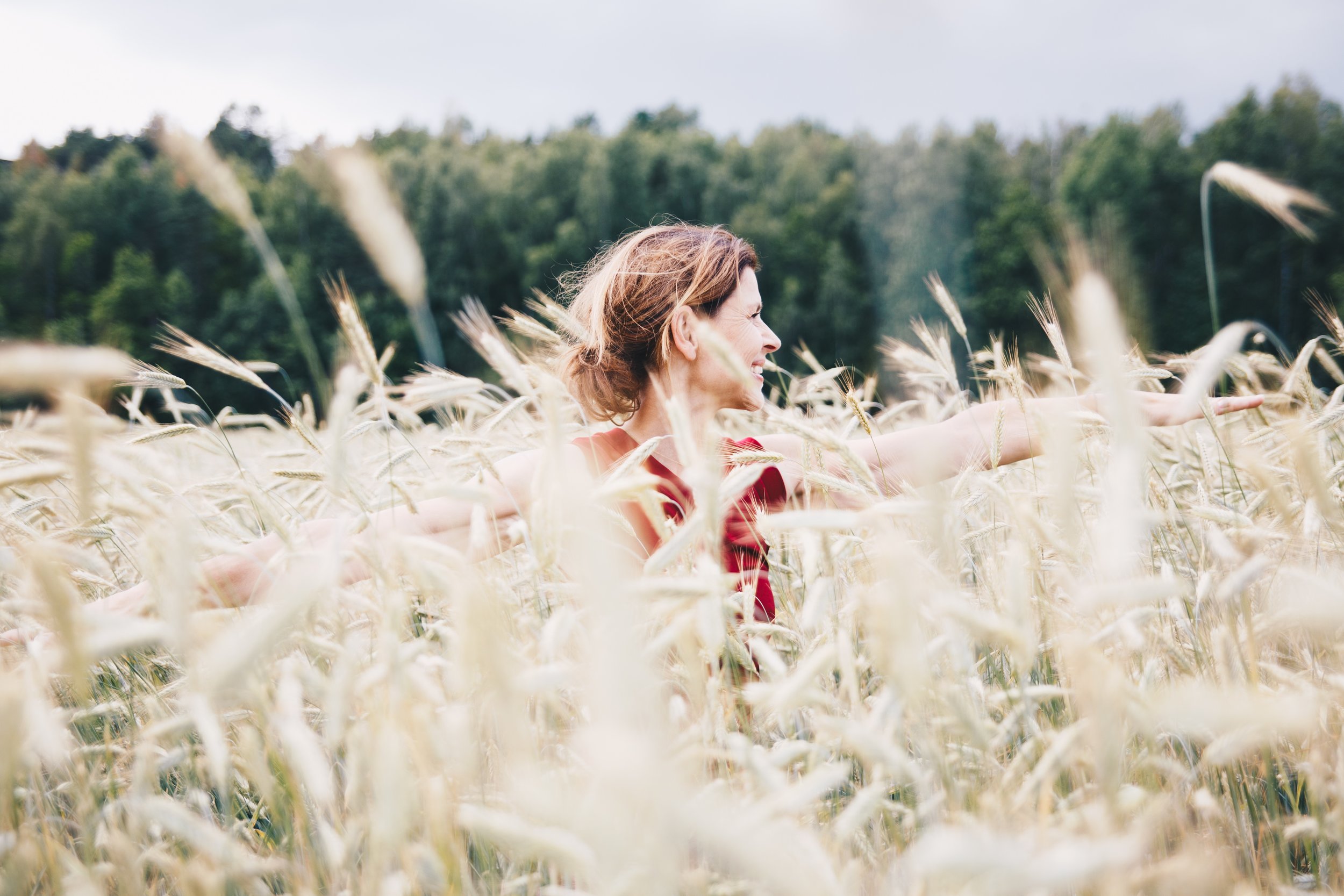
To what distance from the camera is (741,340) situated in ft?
6.72

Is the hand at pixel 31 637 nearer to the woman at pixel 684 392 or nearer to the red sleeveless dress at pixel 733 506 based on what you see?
the woman at pixel 684 392

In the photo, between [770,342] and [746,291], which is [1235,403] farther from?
[746,291]

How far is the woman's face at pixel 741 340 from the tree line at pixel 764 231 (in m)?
24.1

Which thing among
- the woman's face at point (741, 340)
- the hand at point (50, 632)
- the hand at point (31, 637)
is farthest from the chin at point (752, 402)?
the hand at point (31, 637)

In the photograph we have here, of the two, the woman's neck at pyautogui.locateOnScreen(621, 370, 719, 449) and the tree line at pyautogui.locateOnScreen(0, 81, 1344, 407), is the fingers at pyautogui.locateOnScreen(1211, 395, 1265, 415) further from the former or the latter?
the tree line at pyautogui.locateOnScreen(0, 81, 1344, 407)

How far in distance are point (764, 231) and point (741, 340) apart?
28036mm

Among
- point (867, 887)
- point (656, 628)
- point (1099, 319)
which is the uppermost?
point (1099, 319)

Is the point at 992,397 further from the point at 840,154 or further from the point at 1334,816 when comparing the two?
the point at 840,154

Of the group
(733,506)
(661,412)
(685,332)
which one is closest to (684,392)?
(661,412)

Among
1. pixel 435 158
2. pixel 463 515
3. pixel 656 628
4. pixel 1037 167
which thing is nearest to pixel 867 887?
pixel 656 628

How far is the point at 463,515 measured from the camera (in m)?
1.63

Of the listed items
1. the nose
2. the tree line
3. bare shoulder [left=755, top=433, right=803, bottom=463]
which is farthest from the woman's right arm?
the tree line

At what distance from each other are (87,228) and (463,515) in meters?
37.5

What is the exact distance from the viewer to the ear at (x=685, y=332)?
199 cm
